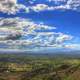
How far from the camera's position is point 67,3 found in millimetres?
18031

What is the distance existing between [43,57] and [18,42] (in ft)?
5.78

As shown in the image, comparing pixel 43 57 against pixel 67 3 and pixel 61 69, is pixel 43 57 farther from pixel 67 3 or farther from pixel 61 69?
pixel 67 3

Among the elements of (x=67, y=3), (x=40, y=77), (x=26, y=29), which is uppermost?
(x=67, y=3)

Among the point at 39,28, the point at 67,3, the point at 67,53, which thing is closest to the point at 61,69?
the point at 67,53

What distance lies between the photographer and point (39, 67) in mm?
17812

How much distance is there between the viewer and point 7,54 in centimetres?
1791

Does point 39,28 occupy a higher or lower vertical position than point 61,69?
higher

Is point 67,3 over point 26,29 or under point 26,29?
over

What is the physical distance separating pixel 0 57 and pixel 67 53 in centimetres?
368

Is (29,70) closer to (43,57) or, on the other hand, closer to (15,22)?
(43,57)

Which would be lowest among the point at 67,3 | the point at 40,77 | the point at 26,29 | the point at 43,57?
the point at 40,77

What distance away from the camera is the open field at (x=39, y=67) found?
17438mm

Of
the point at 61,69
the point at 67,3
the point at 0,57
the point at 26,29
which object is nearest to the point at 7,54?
the point at 0,57

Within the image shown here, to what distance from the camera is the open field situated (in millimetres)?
17438
